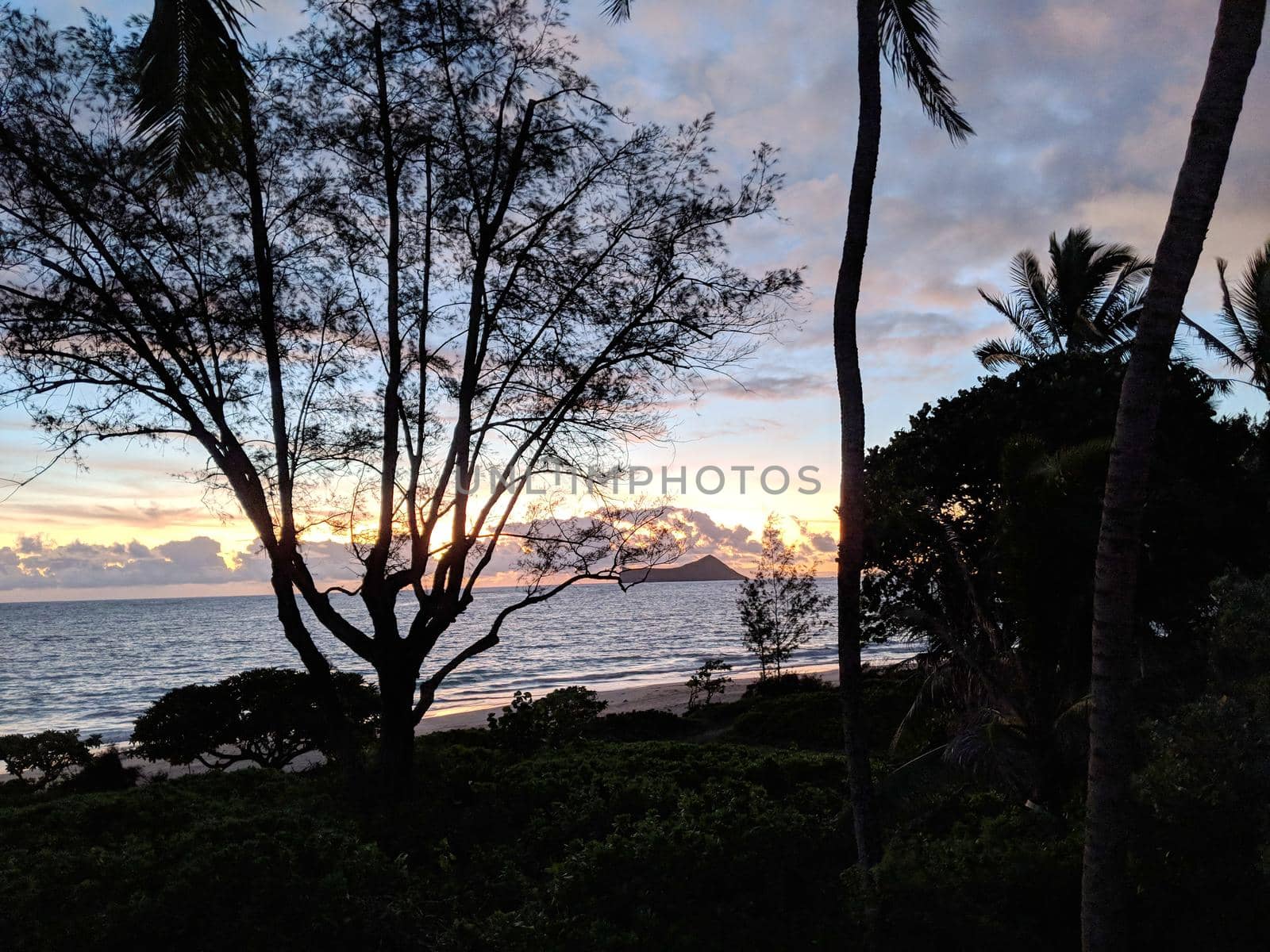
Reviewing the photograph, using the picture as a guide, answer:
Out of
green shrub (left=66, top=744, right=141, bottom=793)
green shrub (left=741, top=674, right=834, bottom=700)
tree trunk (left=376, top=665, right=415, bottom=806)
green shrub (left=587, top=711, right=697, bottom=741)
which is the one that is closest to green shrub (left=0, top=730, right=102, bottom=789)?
green shrub (left=66, top=744, right=141, bottom=793)

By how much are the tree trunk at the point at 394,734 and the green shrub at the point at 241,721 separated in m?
3.96

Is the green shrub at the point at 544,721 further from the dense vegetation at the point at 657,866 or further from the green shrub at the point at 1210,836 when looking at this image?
the green shrub at the point at 1210,836

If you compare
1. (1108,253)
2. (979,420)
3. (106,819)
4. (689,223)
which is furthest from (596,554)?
(1108,253)

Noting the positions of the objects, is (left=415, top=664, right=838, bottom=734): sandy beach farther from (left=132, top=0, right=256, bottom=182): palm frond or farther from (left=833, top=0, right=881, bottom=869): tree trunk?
(left=132, top=0, right=256, bottom=182): palm frond

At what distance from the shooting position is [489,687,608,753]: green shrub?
728 inches

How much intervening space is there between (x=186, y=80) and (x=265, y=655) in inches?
2523

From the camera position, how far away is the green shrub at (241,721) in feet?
50.0

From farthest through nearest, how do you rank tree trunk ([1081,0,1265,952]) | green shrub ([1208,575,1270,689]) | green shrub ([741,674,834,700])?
green shrub ([741,674,834,700]) → green shrub ([1208,575,1270,689]) → tree trunk ([1081,0,1265,952])

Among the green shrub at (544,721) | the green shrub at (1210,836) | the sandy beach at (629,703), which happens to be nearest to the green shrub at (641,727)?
the green shrub at (544,721)

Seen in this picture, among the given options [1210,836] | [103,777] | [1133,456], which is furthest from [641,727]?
[1133,456]

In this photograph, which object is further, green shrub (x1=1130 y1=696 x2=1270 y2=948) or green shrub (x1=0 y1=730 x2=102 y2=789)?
green shrub (x1=0 y1=730 x2=102 y2=789)

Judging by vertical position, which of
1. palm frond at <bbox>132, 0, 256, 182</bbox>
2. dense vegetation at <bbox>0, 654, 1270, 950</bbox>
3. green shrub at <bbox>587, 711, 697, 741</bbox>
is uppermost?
palm frond at <bbox>132, 0, 256, 182</bbox>

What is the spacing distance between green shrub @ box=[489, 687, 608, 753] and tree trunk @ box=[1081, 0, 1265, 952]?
47.8ft

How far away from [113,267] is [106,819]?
6659 millimetres
